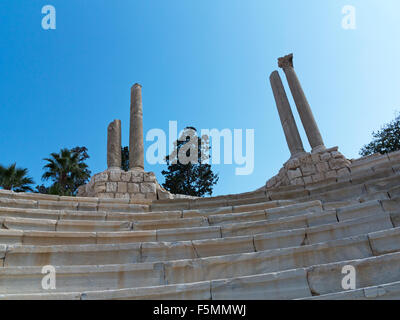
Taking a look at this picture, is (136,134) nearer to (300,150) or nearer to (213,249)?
(300,150)

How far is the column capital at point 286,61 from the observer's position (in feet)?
42.7

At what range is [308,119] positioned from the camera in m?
11.5

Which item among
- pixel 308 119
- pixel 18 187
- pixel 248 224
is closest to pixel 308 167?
pixel 308 119

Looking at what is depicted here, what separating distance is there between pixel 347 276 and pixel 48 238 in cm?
395

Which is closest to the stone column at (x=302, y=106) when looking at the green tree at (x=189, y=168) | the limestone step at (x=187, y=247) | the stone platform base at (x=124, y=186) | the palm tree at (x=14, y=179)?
the stone platform base at (x=124, y=186)

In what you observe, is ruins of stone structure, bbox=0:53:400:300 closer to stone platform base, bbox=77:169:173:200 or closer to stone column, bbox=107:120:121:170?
stone platform base, bbox=77:169:173:200

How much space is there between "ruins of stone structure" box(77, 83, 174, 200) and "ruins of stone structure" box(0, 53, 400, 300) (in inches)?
99.1

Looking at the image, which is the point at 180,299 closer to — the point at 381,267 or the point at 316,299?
the point at 316,299

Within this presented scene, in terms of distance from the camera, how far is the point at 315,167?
10164 mm

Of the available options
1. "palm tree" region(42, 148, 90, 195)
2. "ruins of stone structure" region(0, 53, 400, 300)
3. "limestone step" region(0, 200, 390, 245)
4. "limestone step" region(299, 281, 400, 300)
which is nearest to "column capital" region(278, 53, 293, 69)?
"ruins of stone structure" region(0, 53, 400, 300)

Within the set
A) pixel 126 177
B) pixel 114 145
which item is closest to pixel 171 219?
pixel 126 177

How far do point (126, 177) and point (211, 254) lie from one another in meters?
6.13

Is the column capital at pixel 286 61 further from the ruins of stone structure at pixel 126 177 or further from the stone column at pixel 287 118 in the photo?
the ruins of stone structure at pixel 126 177

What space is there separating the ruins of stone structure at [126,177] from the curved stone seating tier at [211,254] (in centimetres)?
342
